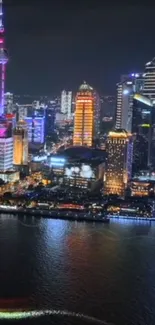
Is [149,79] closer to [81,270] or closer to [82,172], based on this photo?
[82,172]

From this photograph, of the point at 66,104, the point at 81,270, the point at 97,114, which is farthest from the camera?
the point at 66,104

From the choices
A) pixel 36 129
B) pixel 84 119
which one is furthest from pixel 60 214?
pixel 36 129

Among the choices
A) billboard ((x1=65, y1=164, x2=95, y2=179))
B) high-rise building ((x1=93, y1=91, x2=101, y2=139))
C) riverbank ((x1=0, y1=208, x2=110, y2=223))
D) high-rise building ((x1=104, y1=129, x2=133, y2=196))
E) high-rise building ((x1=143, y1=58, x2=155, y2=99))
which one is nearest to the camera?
riverbank ((x1=0, y1=208, x2=110, y2=223))

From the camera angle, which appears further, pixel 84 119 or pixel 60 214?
pixel 84 119

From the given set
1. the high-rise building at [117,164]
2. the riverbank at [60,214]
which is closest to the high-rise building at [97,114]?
the high-rise building at [117,164]

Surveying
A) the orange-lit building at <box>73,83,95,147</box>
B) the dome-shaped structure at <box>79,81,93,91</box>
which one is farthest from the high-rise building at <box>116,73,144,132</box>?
the dome-shaped structure at <box>79,81,93,91</box>

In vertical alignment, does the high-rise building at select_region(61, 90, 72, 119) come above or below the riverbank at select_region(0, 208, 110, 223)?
above

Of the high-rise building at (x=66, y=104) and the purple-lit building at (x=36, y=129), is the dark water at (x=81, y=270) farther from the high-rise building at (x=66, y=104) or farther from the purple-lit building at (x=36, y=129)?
the high-rise building at (x=66, y=104)

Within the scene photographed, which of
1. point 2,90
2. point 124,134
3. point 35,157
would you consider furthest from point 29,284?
point 35,157

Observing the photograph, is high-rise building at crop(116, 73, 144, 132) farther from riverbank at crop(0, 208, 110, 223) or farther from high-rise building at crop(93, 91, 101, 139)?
riverbank at crop(0, 208, 110, 223)
